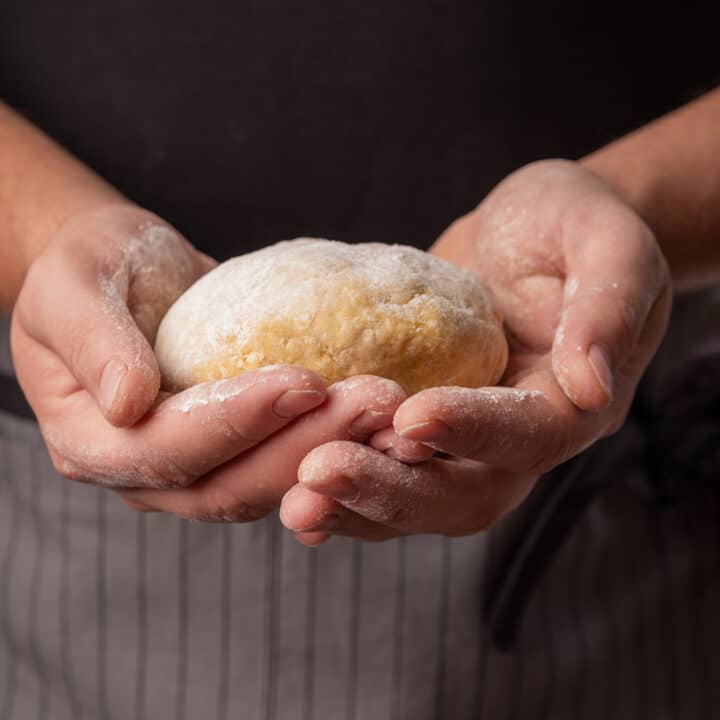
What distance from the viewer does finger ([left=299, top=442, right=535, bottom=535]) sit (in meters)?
0.72

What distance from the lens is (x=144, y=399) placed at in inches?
30.9

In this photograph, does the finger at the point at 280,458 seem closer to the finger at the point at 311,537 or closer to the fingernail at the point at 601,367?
the finger at the point at 311,537

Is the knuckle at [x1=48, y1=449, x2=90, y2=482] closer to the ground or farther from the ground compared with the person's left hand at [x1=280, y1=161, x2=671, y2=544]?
closer to the ground

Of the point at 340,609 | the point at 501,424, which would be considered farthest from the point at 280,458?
the point at 340,609

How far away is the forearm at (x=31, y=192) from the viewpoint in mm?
1190

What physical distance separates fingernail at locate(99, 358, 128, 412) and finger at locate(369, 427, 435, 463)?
22 cm

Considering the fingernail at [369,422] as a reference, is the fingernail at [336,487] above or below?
below

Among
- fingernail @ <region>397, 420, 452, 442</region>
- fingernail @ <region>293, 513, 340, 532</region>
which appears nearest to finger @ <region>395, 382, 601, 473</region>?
fingernail @ <region>397, 420, 452, 442</region>

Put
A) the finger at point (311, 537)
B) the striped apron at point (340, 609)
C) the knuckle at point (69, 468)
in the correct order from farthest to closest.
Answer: the striped apron at point (340, 609), the knuckle at point (69, 468), the finger at point (311, 537)

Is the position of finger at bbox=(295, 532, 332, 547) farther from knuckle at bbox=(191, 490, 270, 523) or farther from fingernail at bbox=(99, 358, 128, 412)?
fingernail at bbox=(99, 358, 128, 412)

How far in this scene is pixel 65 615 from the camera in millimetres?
1390

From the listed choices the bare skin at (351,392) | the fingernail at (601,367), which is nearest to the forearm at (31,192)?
the bare skin at (351,392)

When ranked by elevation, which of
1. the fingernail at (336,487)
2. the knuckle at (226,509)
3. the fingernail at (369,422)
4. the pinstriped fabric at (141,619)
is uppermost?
the fingernail at (369,422)

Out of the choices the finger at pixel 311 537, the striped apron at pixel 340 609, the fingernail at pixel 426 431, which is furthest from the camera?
the striped apron at pixel 340 609
